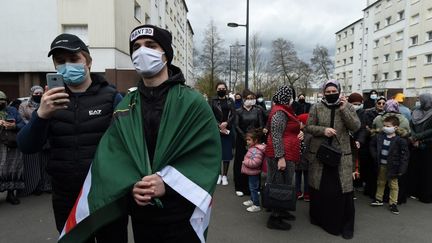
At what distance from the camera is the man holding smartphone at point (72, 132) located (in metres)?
2.35

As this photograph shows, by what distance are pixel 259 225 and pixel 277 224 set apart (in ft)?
0.94

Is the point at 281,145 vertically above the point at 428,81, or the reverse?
the point at 428,81

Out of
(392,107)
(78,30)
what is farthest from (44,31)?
(392,107)

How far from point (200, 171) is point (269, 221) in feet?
10.8

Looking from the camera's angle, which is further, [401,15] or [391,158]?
[401,15]

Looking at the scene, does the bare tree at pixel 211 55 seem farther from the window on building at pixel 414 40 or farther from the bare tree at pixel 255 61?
the window on building at pixel 414 40

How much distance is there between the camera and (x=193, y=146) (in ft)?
6.40

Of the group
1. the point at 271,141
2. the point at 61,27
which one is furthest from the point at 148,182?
the point at 61,27

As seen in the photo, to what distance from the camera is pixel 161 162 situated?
6.25 feet

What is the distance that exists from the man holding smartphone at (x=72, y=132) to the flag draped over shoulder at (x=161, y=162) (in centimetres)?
36

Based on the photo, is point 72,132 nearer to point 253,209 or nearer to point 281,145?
point 281,145

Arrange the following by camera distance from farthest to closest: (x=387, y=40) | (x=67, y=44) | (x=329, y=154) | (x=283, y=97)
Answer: (x=387, y=40), (x=283, y=97), (x=329, y=154), (x=67, y=44)

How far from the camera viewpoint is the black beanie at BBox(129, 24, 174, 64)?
2.13m

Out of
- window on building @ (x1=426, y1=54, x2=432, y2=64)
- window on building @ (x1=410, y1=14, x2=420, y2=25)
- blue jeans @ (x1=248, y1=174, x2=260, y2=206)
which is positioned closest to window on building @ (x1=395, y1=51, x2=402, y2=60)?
window on building @ (x1=410, y1=14, x2=420, y2=25)
